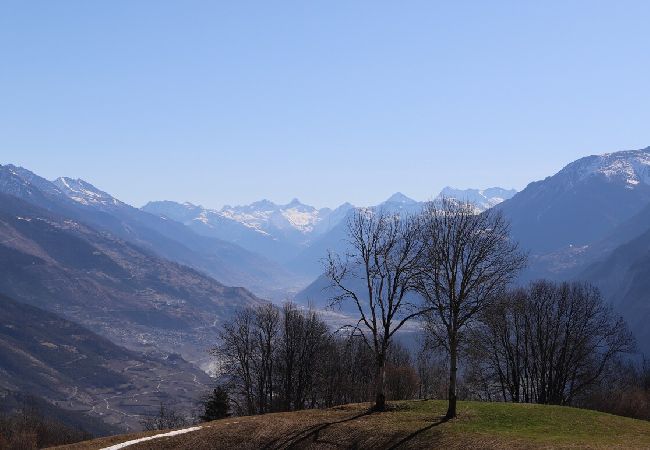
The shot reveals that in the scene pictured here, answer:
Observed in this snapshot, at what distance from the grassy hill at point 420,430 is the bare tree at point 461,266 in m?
3.70

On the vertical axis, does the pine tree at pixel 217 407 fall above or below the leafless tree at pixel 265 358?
below

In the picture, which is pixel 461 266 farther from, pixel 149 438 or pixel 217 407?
pixel 217 407

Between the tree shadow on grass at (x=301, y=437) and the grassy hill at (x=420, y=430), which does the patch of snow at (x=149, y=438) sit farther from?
the tree shadow on grass at (x=301, y=437)

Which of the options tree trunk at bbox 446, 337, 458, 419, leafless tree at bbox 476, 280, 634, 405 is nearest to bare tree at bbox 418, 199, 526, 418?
tree trunk at bbox 446, 337, 458, 419

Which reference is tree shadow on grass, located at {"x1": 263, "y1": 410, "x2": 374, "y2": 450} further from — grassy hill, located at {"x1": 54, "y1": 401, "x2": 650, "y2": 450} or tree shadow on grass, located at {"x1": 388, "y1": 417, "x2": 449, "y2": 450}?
tree shadow on grass, located at {"x1": 388, "y1": 417, "x2": 449, "y2": 450}

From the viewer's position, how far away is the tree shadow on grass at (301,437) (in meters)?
48.0

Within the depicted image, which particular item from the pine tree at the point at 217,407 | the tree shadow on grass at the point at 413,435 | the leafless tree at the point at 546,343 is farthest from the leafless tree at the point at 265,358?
the tree shadow on grass at the point at 413,435

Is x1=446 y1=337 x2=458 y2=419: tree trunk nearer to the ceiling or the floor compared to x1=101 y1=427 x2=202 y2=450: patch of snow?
nearer to the ceiling

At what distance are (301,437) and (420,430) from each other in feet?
32.2

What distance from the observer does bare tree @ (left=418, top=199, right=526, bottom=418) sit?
→ 47062mm

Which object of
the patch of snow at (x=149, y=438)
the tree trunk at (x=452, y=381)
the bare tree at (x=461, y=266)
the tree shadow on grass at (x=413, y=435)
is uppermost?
the bare tree at (x=461, y=266)

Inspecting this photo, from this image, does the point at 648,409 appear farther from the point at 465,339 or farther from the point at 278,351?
the point at 278,351

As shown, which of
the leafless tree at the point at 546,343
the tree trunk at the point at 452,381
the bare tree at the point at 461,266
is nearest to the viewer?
the tree trunk at the point at 452,381

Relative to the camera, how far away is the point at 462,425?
44.4 metres
